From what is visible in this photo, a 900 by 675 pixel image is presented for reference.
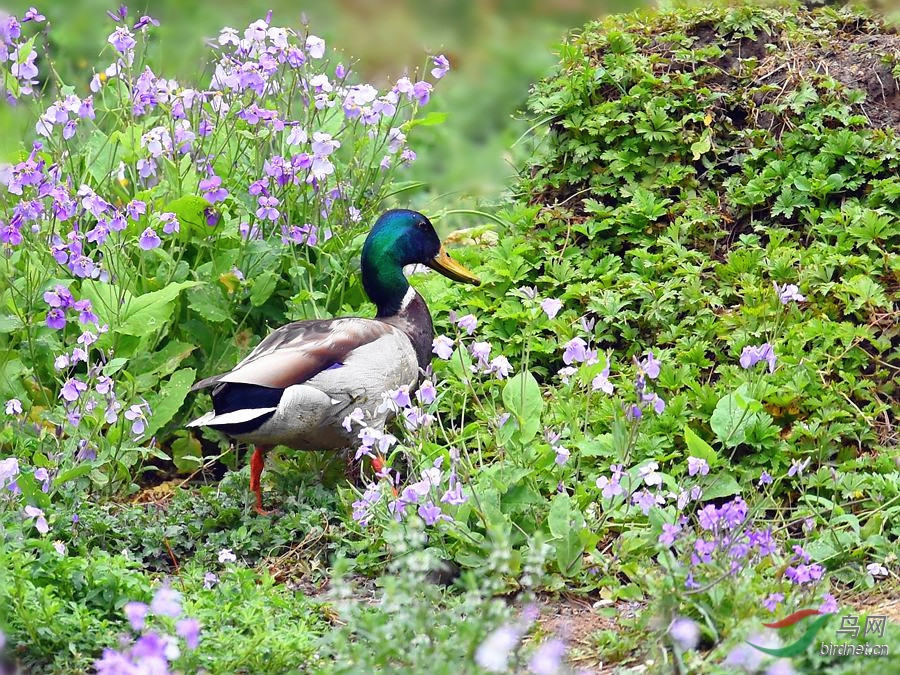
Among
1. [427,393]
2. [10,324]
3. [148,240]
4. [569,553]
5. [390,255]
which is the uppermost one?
[148,240]

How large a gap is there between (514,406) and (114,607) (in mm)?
1284

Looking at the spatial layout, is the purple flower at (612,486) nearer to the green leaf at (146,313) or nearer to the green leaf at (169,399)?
the green leaf at (169,399)

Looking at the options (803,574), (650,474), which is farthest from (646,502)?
(803,574)

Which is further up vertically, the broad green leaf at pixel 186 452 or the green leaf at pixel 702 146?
the green leaf at pixel 702 146

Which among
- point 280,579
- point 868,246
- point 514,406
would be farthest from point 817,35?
point 280,579

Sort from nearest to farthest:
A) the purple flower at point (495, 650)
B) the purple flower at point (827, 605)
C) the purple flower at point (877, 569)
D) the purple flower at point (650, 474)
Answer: the purple flower at point (495, 650)
the purple flower at point (827, 605)
the purple flower at point (650, 474)
the purple flower at point (877, 569)

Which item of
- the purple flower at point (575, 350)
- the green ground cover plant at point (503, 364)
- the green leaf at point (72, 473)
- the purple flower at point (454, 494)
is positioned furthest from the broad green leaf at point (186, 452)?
the purple flower at point (575, 350)

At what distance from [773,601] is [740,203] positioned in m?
2.30

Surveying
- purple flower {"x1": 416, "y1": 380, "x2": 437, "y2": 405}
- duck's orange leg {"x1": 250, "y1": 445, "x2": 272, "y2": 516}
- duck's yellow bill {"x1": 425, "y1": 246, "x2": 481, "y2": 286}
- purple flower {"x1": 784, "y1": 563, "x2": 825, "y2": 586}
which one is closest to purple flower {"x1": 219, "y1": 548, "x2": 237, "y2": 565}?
duck's orange leg {"x1": 250, "y1": 445, "x2": 272, "y2": 516}

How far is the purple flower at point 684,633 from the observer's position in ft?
→ 8.32

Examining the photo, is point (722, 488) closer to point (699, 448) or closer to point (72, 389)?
point (699, 448)

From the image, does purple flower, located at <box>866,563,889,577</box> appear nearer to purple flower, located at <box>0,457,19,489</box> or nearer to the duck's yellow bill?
the duck's yellow bill

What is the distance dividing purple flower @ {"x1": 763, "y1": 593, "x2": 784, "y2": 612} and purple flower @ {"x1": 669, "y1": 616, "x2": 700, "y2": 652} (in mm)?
172

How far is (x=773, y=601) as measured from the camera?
3.06m
